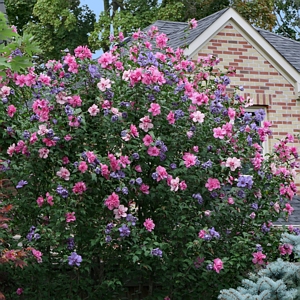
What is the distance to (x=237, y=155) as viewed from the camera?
8.03 meters

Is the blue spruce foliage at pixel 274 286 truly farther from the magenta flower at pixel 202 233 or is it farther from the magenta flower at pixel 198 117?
the magenta flower at pixel 198 117

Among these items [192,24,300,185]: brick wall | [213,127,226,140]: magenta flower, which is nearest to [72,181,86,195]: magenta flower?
[213,127,226,140]: magenta flower

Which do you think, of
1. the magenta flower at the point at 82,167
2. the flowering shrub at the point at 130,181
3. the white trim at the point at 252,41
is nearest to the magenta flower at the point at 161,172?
the flowering shrub at the point at 130,181

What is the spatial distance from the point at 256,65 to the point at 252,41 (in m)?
0.51

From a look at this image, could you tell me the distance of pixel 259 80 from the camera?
559 inches

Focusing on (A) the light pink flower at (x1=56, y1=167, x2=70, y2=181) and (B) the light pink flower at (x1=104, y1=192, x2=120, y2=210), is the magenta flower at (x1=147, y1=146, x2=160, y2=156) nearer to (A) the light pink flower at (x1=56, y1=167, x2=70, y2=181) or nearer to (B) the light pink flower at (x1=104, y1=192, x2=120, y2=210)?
(B) the light pink flower at (x1=104, y1=192, x2=120, y2=210)

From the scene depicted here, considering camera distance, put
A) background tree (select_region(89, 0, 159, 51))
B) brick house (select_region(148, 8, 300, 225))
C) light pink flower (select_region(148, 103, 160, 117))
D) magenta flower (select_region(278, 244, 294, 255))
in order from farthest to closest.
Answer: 1. background tree (select_region(89, 0, 159, 51))
2. brick house (select_region(148, 8, 300, 225))
3. magenta flower (select_region(278, 244, 294, 255))
4. light pink flower (select_region(148, 103, 160, 117))

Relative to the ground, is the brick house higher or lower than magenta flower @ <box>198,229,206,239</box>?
higher

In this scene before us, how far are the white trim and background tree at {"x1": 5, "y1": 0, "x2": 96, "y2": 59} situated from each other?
37.8 ft

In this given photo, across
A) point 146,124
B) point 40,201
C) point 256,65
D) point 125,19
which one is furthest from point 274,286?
point 125,19

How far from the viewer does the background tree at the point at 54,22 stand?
2605 centimetres

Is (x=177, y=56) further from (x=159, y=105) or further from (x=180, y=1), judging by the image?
(x=180, y=1)

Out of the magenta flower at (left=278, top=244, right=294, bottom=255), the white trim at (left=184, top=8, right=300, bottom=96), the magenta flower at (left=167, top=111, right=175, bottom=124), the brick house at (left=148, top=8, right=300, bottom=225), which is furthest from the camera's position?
the brick house at (left=148, top=8, right=300, bottom=225)

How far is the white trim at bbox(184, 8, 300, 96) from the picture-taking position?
1380cm
